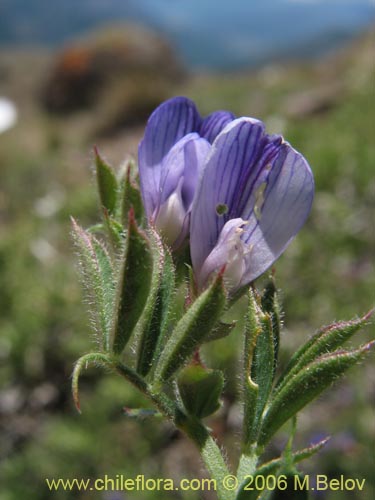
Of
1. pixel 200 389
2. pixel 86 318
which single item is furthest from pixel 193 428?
pixel 86 318

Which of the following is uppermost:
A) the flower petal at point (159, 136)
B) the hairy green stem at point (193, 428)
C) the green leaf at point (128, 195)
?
the flower petal at point (159, 136)

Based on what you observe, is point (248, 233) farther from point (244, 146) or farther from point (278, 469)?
point (278, 469)

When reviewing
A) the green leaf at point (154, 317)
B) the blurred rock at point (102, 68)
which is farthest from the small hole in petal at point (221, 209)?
the blurred rock at point (102, 68)

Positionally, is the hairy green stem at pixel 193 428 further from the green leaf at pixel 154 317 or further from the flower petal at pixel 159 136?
the flower petal at pixel 159 136

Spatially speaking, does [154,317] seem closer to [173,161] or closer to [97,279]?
[97,279]

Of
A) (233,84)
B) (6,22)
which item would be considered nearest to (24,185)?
(233,84)

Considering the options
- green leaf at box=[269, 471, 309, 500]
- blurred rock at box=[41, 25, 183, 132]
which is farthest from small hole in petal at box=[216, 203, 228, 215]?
blurred rock at box=[41, 25, 183, 132]
